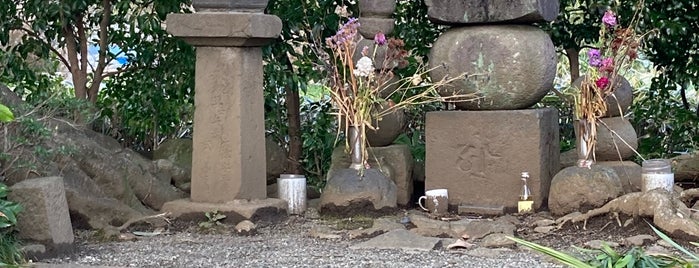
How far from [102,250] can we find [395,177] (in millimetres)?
2203

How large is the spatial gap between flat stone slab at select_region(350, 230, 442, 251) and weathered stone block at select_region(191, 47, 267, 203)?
106 cm

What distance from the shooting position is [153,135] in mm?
8352

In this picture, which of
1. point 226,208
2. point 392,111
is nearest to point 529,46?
point 392,111

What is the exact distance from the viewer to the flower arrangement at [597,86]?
21.4ft

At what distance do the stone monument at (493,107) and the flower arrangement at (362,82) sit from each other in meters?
0.13

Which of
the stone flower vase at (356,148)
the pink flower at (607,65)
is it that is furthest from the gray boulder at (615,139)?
the stone flower vase at (356,148)

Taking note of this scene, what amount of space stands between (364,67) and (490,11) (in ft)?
2.82

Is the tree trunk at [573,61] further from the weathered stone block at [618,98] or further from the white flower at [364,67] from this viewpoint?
the white flower at [364,67]

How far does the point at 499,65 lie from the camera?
6.62 meters

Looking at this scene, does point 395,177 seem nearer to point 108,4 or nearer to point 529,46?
point 529,46

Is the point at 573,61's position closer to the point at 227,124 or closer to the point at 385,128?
the point at 385,128

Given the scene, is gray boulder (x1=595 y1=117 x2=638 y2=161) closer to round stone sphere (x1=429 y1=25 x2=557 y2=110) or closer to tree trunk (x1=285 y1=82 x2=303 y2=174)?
round stone sphere (x1=429 y1=25 x2=557 y2=110)

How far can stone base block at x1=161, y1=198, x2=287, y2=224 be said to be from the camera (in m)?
6.30

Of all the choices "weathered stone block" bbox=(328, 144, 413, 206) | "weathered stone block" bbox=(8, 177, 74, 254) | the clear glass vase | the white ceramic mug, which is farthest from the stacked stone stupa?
"weathered stone block" bbox=(8, 177, 74, 254)
